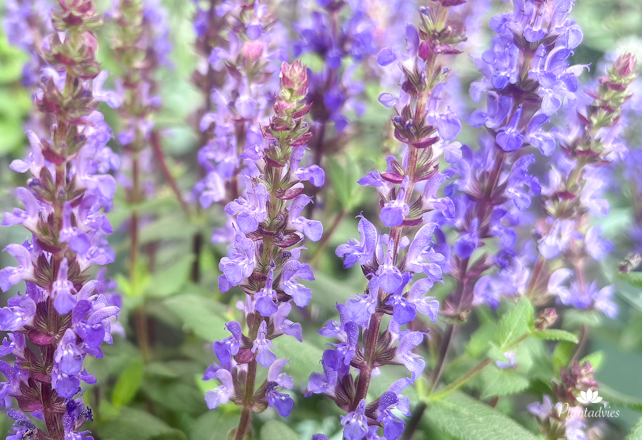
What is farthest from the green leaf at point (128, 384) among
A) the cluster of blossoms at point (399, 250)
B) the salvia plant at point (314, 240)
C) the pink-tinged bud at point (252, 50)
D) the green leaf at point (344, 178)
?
the pink-tinged bud at point (252, 50)

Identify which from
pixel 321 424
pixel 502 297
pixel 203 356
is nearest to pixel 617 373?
pixel 502 297

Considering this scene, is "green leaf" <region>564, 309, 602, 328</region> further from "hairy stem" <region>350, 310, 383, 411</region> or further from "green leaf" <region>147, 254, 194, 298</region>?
"green leaf" <region>147, 254, 194, 298</region>

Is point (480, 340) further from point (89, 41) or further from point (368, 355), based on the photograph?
point (89, 41)

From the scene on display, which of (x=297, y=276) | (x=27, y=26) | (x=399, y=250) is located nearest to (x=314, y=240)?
(x=297, y=276)

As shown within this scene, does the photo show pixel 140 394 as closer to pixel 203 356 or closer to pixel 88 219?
pixel 203 356

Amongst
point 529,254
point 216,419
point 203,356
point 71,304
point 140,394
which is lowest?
point 140,394

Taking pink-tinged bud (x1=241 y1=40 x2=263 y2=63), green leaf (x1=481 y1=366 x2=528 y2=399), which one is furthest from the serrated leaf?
pink-tinged bud (x1=241 y1=40 x2=263 y2=63)
